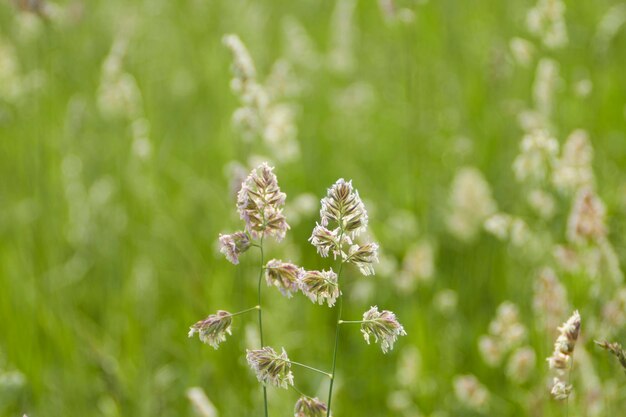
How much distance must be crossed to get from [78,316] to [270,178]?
6.90 ft

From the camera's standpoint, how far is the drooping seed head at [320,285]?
1.14 meters

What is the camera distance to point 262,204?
1.18m

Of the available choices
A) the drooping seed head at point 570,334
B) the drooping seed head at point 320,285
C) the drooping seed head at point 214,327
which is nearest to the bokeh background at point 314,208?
the drooping seed head at point 214,327

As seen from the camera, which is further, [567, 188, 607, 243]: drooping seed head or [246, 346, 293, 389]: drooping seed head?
[567, 188, 607, 243]: drooping seed head

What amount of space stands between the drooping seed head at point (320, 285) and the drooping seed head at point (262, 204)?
74mm

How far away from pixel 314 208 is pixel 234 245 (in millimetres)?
1767

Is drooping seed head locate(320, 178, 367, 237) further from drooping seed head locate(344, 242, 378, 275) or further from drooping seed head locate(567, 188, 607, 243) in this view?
drooping seed head locate(567, 188, 607, 243)

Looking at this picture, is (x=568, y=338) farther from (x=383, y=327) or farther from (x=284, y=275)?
(x=284, y=275)

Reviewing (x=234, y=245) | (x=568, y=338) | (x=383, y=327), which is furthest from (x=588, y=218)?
(x=234, y=245)

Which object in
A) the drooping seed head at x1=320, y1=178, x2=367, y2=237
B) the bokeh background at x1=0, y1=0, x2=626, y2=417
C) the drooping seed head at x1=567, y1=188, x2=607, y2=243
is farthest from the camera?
the bokeh background at x1=0, y1=0, x2=626, y2=417

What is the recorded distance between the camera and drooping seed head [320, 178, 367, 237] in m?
1.13

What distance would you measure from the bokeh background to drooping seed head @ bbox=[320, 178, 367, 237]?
707 millimetres

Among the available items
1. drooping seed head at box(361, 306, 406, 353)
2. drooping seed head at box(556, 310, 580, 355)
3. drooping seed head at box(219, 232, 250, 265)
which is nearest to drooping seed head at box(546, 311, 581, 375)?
drooping seed head at box(556, 310, 580, 355)

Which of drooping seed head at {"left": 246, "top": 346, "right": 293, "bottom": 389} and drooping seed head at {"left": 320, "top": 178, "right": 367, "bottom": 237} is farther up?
drooping seed head at {"left": 320, "top": 178, "right": 367, "bottom": 237}
